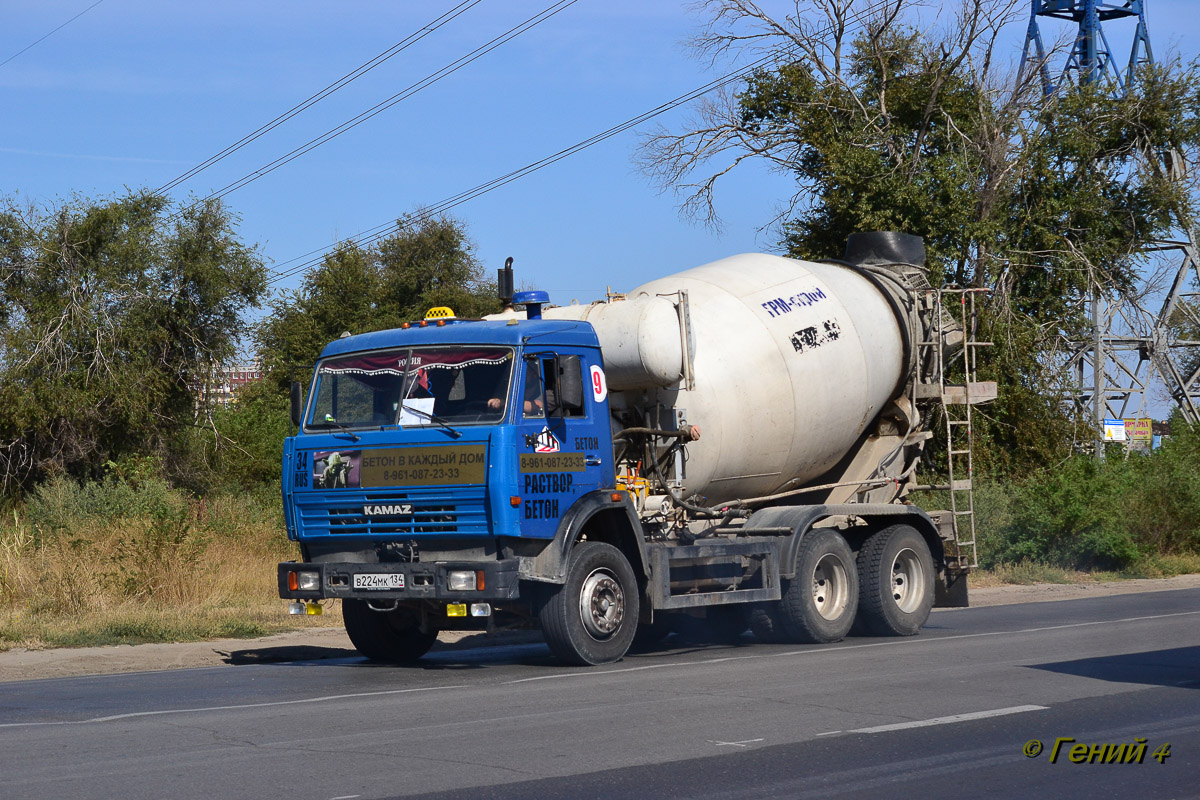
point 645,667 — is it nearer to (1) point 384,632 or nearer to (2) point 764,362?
(1) point 384,632

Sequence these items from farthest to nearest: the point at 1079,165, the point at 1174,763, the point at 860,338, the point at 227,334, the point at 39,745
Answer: the point at 1079,165 < the point at 227,334 < the point at 860,338 < the point at 39,745 < the point at 1174,763

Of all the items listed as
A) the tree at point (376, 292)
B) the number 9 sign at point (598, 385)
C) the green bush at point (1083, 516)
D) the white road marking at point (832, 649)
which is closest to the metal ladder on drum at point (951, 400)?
the white road marking at point (832, 649)

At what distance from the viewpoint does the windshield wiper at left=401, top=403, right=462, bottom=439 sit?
1062cm

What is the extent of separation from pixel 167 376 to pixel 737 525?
1380cm

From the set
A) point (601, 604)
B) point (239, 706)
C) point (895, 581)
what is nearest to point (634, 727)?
point (239, 706)

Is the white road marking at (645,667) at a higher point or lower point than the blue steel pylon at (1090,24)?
lower

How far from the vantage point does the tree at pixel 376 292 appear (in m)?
38.1

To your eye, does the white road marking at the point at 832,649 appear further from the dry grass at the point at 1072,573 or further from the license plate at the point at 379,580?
the dry grass at the point at 1072,573

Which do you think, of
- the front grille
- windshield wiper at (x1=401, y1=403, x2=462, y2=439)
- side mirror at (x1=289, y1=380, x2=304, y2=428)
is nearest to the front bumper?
the front grille

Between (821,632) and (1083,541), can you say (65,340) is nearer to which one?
(821,632)

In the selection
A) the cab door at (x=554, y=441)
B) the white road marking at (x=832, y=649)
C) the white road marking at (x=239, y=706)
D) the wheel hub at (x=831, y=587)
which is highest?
the cab door at (x=554, y=441)

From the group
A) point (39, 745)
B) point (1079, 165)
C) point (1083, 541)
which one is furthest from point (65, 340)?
point (1079, 165)

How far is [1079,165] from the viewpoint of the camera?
29.8 metres

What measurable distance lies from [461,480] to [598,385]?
5.99 ft
